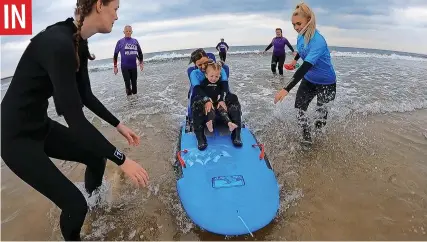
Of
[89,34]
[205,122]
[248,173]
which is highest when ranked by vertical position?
[89,34]

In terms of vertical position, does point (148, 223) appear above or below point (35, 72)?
below

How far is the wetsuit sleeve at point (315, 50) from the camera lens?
4734mm

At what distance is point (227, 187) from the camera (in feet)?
11.6

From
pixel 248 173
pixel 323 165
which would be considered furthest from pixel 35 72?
pixel 323 165

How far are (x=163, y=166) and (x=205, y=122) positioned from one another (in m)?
1.03

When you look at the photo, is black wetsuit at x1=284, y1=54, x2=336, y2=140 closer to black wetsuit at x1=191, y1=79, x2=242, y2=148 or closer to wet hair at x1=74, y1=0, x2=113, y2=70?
black wetsuit at x1=191, y1=79, x2=242, y2=148

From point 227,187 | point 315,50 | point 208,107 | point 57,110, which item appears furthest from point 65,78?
point 315,50

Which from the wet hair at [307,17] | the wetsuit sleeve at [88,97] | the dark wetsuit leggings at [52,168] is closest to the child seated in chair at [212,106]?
the wet hair at [307,17]

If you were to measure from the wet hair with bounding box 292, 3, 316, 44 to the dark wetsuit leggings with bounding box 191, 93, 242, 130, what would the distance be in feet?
4.93

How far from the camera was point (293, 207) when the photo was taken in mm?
3752

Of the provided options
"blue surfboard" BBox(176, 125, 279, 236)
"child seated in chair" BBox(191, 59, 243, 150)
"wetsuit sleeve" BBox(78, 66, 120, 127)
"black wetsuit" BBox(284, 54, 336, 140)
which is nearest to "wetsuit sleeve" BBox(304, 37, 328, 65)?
"black wetsuit" BBox(284, 54, 336, 140)

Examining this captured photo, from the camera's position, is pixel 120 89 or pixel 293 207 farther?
pixel 120 89

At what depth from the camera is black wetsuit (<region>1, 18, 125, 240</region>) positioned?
1965 millimetres

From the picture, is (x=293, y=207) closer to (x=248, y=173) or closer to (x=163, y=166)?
(x=248, y=173)
